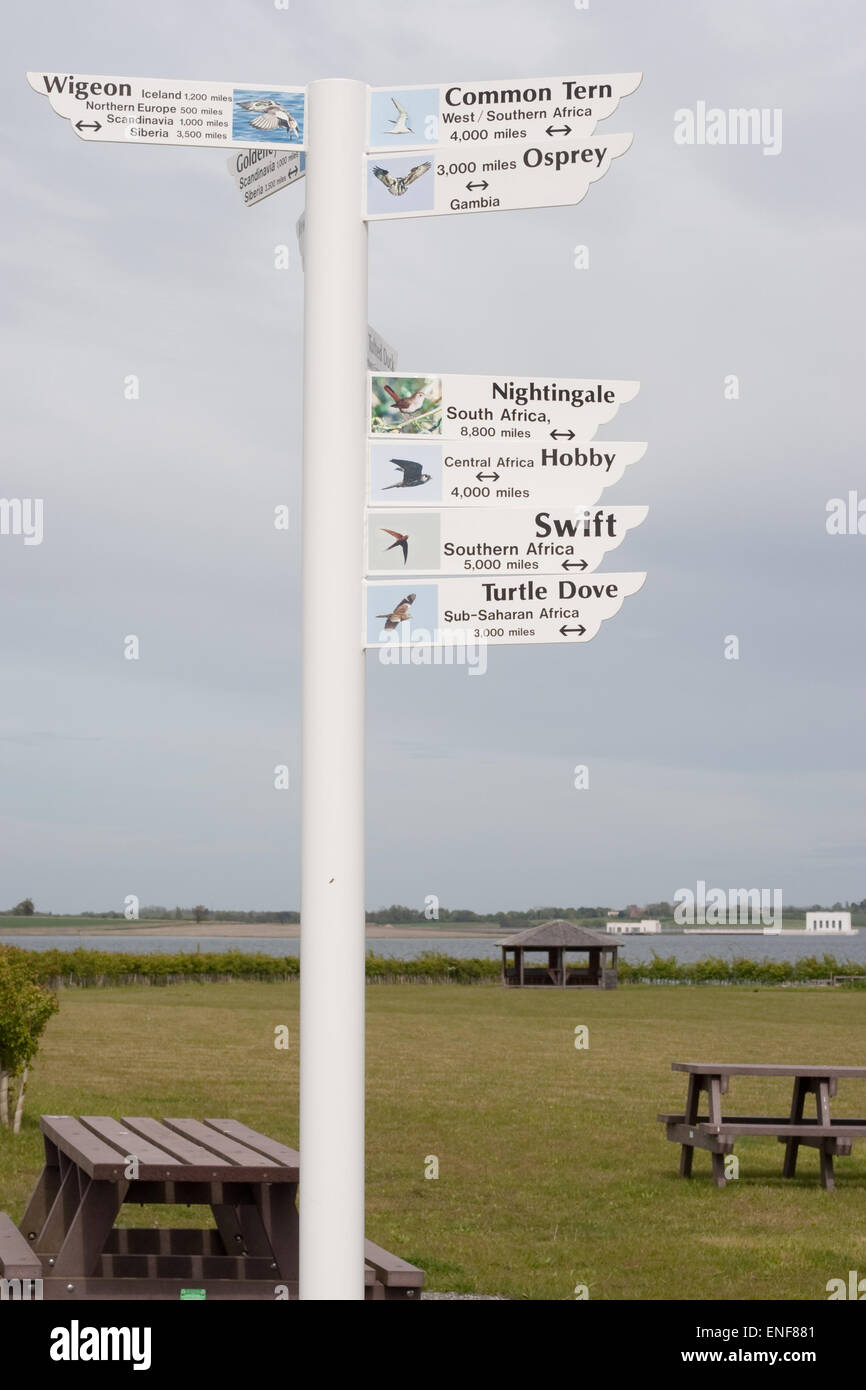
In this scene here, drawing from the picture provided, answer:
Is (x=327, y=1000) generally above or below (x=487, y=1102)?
above

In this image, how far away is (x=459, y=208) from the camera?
369 centimetres

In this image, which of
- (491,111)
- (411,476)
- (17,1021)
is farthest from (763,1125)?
(491,111)

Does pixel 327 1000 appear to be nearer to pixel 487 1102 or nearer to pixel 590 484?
pixel 590 484

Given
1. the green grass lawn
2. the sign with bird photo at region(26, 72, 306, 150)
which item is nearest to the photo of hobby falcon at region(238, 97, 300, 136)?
the sign with bird photo at region(26, 72, 306, 150)

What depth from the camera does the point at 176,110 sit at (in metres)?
3.69

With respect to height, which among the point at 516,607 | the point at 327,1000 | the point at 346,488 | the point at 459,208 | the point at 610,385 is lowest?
the point at 327,1000

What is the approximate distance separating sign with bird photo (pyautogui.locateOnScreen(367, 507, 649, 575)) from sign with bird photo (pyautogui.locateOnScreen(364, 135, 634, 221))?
772mm

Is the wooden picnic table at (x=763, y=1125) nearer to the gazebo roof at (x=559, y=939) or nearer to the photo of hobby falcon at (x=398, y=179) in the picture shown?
the photo of hobby falcon at (x=398, y=179)

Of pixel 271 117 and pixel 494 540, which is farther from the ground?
pixel 271 117

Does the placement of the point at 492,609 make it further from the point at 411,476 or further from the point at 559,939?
the point at 559,939

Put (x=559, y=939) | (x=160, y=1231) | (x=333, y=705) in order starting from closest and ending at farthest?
1. (x=333, y=705)
2. (x=160, y=1231)
3. (x=559, y=939)

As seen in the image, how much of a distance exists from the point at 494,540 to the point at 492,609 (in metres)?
0.17
